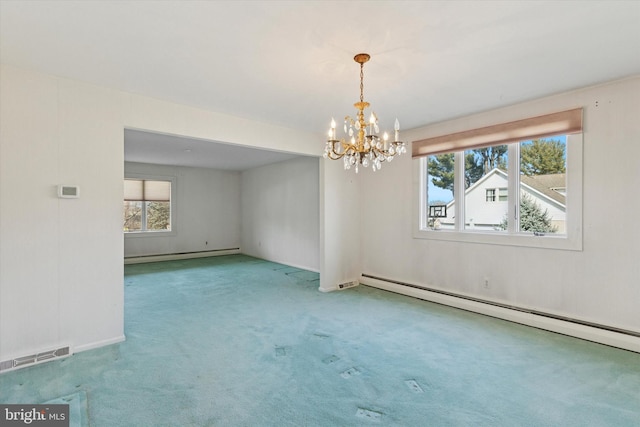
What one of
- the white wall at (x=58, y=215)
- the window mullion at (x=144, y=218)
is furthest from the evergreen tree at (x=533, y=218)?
the window mullion at (x=144, y=218)

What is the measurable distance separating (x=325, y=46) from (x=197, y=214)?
7206 mm

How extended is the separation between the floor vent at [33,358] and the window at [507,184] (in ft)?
13.9

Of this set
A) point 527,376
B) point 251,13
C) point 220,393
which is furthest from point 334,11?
point 527,376

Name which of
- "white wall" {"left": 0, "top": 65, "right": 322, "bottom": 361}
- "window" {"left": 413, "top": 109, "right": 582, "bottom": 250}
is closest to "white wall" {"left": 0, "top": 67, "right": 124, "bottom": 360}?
"white wall" {"left": 0, "top": 65, "right": 322, "bottom": 361}

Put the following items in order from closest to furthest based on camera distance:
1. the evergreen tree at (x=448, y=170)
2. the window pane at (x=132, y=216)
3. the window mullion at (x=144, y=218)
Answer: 1. the evergreen tree at (x=448, y=170)
2. the window pane at (x=132, y=216)
3. the window mullion at (x=144, y=218)

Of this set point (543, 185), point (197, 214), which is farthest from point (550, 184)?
point (197, 214)

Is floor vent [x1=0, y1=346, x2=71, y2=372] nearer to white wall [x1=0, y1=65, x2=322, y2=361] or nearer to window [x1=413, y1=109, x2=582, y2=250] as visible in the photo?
white wall [x1=0, y1=65, x2=322, y2=361]

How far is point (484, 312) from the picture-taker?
3.83 meters

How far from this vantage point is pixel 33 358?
8.61ft

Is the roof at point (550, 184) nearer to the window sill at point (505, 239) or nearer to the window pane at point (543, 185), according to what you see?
the window pane at point (543, 185)

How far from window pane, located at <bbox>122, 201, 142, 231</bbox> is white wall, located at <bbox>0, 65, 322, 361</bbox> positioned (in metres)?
5.24

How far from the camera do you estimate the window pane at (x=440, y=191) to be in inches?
171

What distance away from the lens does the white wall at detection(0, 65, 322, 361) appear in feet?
8.46

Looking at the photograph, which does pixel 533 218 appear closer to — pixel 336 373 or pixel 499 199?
pixel 499 199
